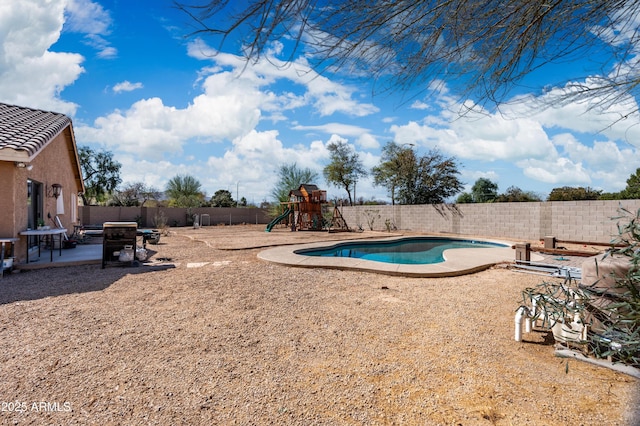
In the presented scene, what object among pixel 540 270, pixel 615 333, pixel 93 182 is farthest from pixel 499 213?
pixel 93 182

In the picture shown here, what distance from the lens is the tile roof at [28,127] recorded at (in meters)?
6.48

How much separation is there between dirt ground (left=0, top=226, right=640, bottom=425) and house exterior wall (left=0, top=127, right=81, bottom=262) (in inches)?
95.6

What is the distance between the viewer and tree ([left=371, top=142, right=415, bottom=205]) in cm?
2178

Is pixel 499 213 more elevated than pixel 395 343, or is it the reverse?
pixel 499 213

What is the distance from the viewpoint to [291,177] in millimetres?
27625

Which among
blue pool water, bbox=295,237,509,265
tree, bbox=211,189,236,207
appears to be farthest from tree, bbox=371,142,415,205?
tree, bbox=211,189,236,207

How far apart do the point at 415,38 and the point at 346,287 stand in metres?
3.80

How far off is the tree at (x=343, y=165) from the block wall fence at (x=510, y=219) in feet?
20.5

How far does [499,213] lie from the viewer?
46.8 feet

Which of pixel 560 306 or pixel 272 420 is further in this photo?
pixel 560 306

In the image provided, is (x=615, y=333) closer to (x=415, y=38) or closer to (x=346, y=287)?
(x=415, y=38)

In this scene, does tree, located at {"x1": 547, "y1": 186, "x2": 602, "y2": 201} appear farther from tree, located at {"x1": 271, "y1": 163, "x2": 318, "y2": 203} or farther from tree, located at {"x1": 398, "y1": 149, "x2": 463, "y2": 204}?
tree, located at {"x1": 271, "y1": 163, "x2": 318, "y2": 203}

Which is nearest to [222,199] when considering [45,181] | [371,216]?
[371,216]

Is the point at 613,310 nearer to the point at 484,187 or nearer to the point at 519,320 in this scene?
the point at 519,320
